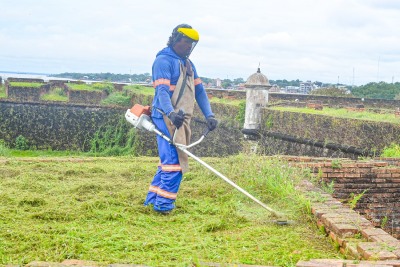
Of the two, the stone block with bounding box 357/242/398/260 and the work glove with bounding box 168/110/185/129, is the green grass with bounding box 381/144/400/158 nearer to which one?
the work glove with bounding box 168/110/185/129

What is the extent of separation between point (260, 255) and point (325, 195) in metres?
1.64

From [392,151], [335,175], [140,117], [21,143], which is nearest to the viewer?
[140,117]

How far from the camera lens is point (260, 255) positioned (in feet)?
12.4

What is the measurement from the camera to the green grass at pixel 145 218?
375 cm

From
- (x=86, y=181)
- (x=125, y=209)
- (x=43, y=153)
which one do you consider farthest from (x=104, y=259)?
(x=43, y=153)

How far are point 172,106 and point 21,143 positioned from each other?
1508 centimetres

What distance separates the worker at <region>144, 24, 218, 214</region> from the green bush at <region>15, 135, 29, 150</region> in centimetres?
1487

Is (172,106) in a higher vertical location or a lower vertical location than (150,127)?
higher

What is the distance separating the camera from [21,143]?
19078 mm

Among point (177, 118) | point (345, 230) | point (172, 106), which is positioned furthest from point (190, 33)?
point (345, 230)

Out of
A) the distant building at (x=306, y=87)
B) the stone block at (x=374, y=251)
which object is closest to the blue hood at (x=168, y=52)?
the stone block at (x=374, y=251)

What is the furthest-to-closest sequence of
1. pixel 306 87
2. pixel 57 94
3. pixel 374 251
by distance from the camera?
pixel 306 87 < pixel 57 94 < pixel 374 251

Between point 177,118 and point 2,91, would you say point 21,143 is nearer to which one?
point 2,91

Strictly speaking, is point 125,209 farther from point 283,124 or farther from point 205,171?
point 283,124
